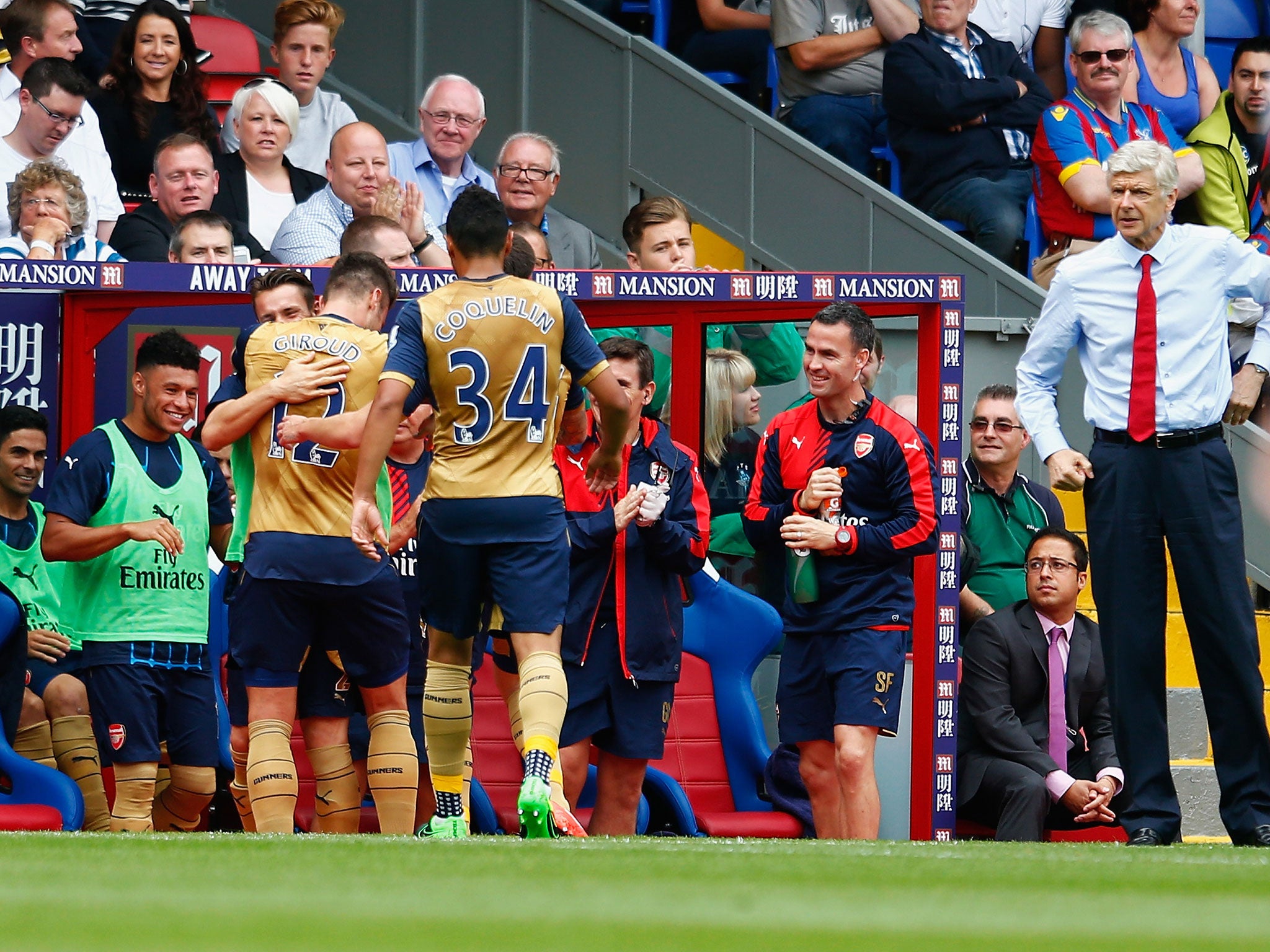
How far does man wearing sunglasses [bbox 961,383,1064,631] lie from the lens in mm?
8875

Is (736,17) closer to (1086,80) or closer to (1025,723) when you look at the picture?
(1086,80)

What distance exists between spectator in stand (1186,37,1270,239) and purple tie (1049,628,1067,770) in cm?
426

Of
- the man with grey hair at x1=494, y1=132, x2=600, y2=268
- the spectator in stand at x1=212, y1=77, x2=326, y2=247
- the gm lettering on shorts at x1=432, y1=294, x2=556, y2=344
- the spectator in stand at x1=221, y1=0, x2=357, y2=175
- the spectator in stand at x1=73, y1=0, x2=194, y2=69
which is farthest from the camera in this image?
the spectator in stand at x1=73, y1=0, x2=194, y2=69

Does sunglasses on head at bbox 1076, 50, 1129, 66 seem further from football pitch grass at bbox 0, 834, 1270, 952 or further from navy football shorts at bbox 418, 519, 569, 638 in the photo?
football pitch grass at bbox 0, 834, 1270, 952

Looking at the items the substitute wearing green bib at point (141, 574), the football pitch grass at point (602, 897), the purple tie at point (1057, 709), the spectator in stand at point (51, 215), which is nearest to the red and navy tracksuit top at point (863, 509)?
the purple tie at point (1057, 709)

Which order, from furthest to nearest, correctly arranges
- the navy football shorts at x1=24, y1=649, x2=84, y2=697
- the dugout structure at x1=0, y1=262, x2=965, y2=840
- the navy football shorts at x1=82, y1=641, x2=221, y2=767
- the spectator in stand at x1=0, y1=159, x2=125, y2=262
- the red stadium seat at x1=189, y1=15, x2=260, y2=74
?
the red stadium seat at x1=189, y1=15, x2=260, y2=74 → the spectator in stand at x1=0, y1=159, x2=125, y2=262 → the dugout structure at x1=0, y1=262, x2=965, y2=840 → the navy football shorts at x1=24, y1=649, x2=84, y2=697 → the navy football shorts at x1=82, y1=641, x2=221, y2=767

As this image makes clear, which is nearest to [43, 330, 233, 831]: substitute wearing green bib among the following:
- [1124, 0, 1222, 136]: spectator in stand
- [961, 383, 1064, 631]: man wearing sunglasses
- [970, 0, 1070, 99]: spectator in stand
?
[961, 383, 1064, 631]: man wearing sunglasses

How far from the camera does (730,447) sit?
867cm

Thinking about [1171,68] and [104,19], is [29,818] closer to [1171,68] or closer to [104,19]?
[104,19]

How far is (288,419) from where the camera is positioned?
6.56 meters

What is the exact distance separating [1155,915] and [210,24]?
Result: 943 cm

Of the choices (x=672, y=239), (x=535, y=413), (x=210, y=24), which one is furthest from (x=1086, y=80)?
(x=535, y=413)

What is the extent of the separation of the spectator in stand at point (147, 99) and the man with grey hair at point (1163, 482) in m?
5.27

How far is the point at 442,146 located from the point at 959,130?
3.29 metres
